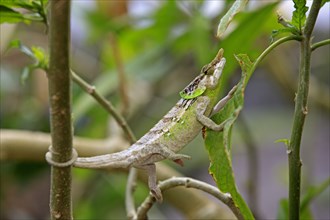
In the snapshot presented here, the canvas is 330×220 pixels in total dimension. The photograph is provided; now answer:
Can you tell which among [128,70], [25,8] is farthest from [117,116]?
[128,70]

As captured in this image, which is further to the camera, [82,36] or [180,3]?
[82,36]

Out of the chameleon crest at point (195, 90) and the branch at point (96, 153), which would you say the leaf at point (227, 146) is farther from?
the branch at point (96, 153)

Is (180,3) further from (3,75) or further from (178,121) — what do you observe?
(178,121)

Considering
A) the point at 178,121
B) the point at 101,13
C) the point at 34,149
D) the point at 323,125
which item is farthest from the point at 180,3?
the point at 323,125

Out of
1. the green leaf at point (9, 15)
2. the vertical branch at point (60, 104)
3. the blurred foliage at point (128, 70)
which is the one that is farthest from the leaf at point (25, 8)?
the blurred foliage at point (128, 70)

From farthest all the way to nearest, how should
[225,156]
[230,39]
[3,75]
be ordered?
[3,75] < [230,39] < [225,156]

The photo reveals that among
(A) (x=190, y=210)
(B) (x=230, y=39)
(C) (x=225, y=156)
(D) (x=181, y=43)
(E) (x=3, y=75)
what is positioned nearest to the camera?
(C) (x=225, y=156)
